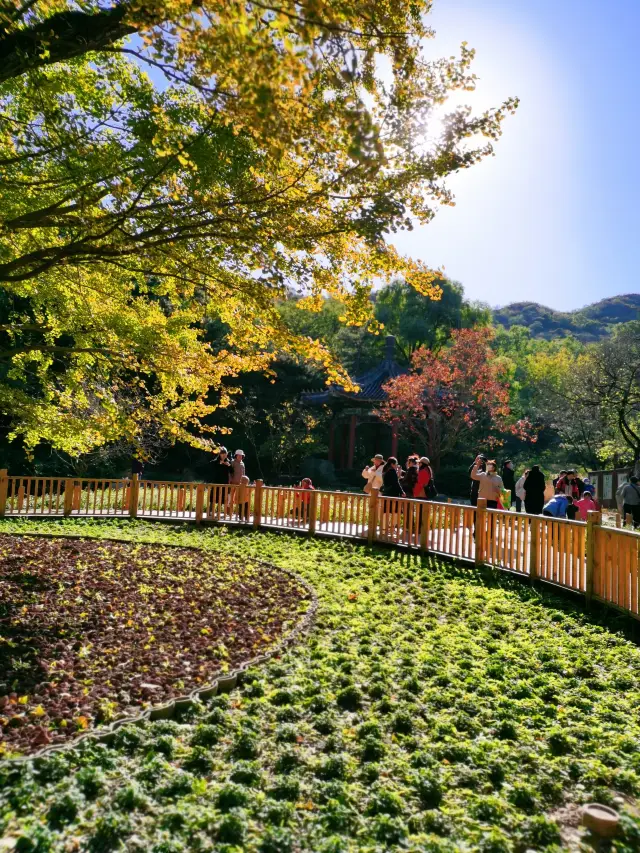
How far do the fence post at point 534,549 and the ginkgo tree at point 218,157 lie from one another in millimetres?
3721

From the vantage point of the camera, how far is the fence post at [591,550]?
7.50m

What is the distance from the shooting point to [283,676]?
4844 mm

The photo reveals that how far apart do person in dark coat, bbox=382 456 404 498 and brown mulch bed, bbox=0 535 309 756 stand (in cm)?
417

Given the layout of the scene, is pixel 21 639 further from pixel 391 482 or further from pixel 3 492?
pixel 3 492

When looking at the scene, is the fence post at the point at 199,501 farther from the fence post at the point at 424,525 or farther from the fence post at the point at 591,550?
the fence post at the point at 591,550

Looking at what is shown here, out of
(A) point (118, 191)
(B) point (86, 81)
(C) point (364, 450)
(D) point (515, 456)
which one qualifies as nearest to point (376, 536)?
(A) point (118, 191)

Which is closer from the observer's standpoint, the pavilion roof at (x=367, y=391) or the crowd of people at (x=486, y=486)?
the crowd of people at (x=486, y=486)

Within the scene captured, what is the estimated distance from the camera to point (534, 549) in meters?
8.78

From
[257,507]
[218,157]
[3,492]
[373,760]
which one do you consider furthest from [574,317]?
[373,760]

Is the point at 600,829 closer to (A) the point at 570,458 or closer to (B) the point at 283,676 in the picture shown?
(B) the point at 283,676

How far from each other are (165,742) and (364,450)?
30.7m

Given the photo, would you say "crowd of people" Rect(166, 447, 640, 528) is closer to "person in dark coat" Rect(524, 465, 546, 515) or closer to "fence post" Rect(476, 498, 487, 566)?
"person in dark coat" Rect(524, 465, 546, 515)

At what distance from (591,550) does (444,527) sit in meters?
3.45

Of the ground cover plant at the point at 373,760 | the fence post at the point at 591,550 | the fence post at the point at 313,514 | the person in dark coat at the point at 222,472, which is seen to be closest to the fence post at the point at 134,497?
the person in dark coat at the point at 222,472
